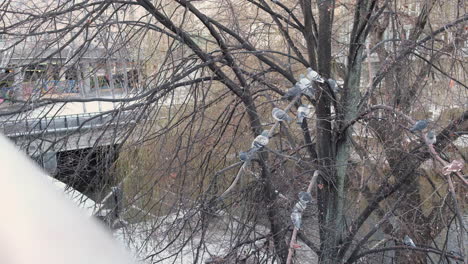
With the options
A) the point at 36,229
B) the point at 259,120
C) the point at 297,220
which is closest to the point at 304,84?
the point at 297,220

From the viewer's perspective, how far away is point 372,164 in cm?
557

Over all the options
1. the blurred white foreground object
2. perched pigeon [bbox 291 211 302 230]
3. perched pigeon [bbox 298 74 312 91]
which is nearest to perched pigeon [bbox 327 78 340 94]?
perched pigeon [bbox 298 74 312 91]

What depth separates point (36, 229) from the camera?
1.85 meters

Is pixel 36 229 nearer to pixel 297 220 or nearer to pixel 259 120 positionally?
pixel 297 220

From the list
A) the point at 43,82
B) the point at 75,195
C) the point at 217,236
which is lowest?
the point at 217,236

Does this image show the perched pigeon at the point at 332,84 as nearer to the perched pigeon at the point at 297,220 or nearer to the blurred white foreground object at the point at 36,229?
the perched pigeon at the point at 297,220

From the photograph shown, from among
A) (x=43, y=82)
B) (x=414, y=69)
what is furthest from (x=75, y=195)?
(x=414, y=69)

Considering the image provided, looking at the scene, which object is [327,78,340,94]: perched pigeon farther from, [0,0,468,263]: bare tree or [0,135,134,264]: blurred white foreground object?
[0,135,134,264]: blurred white foreground object

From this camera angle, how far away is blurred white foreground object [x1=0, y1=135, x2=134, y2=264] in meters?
1.66

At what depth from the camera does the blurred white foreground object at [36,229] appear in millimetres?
1658

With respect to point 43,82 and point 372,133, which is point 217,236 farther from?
point 43,82

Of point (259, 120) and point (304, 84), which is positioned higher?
point (304, 84)

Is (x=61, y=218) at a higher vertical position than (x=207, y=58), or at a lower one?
lower

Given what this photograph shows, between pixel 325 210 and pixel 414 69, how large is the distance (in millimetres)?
1757
